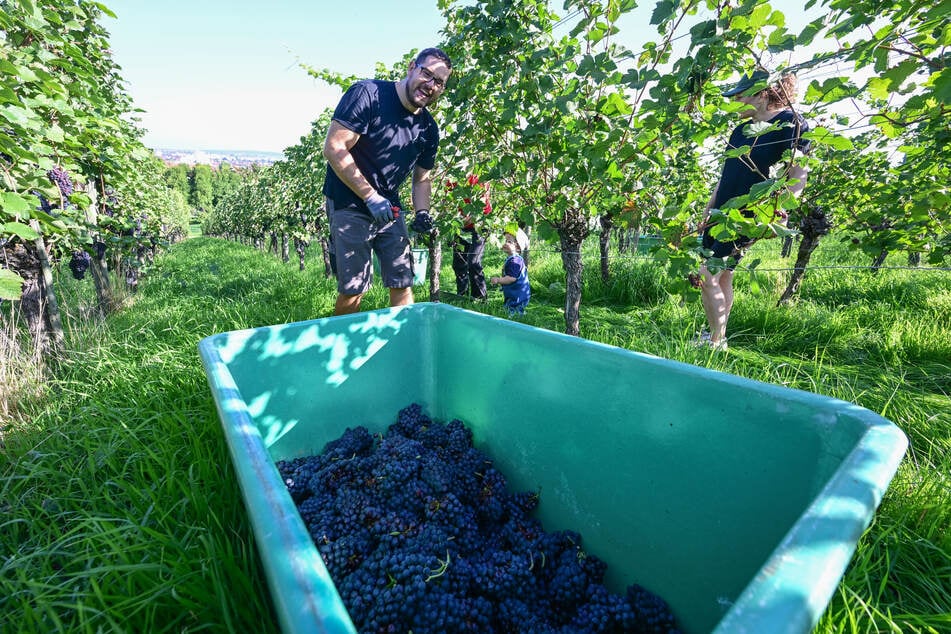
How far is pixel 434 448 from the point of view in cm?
161

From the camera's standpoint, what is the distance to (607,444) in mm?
1271

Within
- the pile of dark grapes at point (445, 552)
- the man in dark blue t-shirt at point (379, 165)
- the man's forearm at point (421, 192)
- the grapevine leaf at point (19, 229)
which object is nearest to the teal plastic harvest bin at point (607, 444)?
the pile of dark grapes at point (445, 552)

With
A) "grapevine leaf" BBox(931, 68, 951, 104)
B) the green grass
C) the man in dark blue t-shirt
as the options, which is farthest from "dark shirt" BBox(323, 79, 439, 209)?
"grapevine leaf" BBox(931, 68, 951, 104)

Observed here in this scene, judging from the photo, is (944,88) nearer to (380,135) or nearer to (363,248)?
(380,135)

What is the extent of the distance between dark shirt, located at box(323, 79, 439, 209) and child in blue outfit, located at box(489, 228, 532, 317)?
155cm

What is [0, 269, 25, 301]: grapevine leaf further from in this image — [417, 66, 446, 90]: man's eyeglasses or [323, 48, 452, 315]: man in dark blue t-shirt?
[417, 66, 446, 90]: man's eyeglasses

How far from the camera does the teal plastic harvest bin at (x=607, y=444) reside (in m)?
0.52

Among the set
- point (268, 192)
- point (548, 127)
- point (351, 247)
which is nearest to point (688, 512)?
Result: point (548, 127)

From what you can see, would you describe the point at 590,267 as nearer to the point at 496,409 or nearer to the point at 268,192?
the point at 496,409

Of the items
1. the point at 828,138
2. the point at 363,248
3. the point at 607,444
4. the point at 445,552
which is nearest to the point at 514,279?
the point at 363,248

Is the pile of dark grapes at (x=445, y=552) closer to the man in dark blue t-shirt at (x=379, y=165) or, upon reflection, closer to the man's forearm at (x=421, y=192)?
the man in dark blue t-shirt at (x=379, y=165)

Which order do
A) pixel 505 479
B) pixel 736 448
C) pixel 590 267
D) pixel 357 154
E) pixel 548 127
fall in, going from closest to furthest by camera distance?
pixel 736 448, pixel 505 479, pixel 548 127, pixel 357 154, pixel 590 267

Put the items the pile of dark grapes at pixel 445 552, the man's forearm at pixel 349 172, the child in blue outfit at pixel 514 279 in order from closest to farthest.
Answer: the pile of dark grapes at pixel 445 552 → the man's forearm at pixel 349 172 → the child in blue outfit at pixel 514 279

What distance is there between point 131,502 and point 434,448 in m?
0.97
